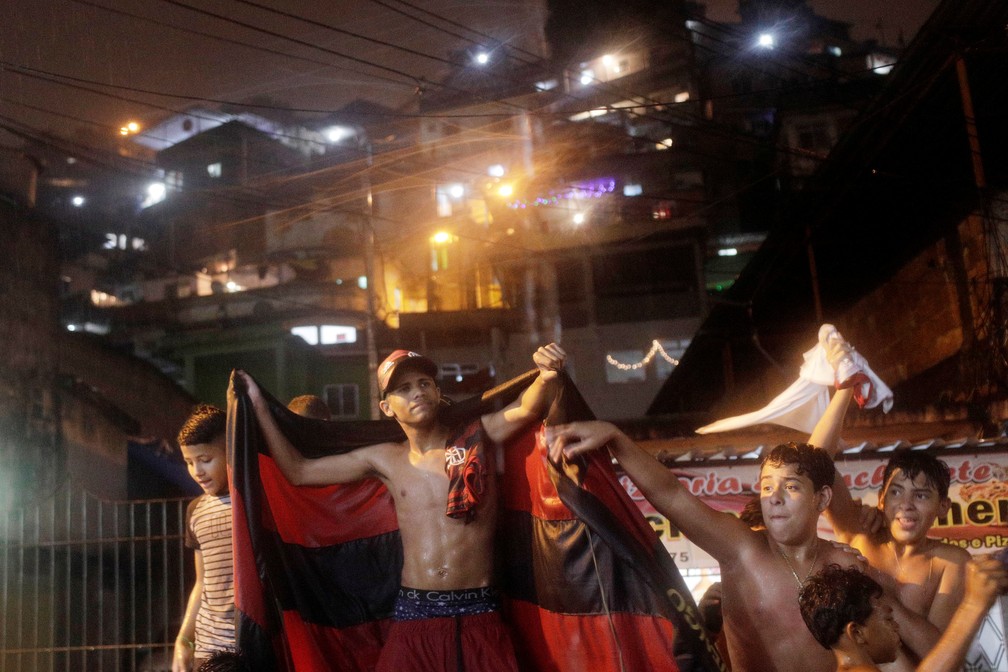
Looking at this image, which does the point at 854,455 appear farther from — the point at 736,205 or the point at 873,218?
the point at 736,205

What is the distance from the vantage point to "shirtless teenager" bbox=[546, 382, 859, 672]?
3629mm

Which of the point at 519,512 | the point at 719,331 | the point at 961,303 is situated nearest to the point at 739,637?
the point at 519,512

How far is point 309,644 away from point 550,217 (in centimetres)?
3225

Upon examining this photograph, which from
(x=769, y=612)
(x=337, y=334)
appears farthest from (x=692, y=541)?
(x=337, y=334)

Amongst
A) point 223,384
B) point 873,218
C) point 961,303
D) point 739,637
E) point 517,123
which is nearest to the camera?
point 739,637

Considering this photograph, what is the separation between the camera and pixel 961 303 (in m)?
12.0

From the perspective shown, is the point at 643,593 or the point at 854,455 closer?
the point at 643,593

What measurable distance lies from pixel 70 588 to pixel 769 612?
34.8 ft

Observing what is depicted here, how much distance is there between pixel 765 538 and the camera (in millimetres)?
3797

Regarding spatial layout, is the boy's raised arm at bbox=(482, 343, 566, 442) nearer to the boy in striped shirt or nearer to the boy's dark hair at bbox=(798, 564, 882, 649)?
the boy's dark hair at bbox=(798, 564, 882, 649)

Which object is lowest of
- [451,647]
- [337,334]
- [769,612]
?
[451,647]

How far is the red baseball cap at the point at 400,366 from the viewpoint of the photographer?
4449mm

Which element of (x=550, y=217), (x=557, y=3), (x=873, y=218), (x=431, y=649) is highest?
(x=557, y=3)

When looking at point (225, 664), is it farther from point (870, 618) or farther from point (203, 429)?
point (870, 618)
